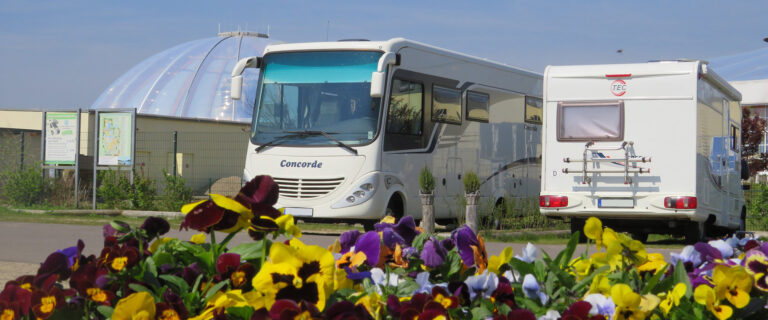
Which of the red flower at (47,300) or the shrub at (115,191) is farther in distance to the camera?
the shrub at (115,191)

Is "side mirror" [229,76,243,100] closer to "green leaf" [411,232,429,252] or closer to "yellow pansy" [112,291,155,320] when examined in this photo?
"green leaf" [411,232,429,252]

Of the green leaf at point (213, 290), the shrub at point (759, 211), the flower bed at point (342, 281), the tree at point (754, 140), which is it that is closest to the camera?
the flower bed at point (342, 281)

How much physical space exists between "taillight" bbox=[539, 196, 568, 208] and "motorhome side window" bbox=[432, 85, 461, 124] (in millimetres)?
2555

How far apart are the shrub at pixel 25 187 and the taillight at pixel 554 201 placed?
47.9 feet

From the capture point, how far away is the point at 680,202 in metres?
13.7

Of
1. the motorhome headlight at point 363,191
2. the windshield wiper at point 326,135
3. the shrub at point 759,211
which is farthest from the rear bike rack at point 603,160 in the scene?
the shrub at point 759,211

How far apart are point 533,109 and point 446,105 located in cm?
370

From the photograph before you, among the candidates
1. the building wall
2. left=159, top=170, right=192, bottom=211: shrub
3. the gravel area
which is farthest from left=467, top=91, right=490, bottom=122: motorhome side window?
the gravel area

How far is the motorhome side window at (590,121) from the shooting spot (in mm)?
14148

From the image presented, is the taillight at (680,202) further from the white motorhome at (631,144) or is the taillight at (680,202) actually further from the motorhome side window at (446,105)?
the motorhome side window at (446,105)

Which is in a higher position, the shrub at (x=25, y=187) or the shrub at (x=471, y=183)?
the shrub at (x=471, y=183)

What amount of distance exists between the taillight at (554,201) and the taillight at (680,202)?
142cm

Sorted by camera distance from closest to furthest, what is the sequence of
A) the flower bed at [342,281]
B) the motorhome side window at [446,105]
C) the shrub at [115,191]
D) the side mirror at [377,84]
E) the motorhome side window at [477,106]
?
the flower bed at [342,281] → the side mirror at [377,84] → the motorhome side window at [446,105] → the motorhome side window at [477,106] → the shrub at [115,191]

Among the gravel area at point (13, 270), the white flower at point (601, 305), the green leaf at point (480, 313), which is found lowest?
the gravel area at point (13, 270)
